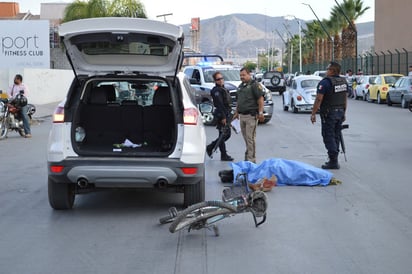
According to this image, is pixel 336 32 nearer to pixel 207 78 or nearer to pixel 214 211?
pixel 207 78

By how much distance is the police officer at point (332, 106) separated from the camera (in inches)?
465

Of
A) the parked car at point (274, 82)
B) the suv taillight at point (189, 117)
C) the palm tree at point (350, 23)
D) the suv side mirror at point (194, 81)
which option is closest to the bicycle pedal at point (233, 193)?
the suv taillight at point (189, 117)

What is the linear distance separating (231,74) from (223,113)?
1175 cm

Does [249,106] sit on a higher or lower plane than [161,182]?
higher

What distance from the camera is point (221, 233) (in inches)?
284

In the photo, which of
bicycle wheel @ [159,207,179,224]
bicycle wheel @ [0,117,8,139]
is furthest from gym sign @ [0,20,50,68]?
bicycle wheel @ [159,207,179,224]

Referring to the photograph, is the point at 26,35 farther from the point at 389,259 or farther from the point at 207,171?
the point at 389,259

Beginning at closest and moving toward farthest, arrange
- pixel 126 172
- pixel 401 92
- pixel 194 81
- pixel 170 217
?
pixel 170 217 → pixel 126 172 → pixel 194 81 → pixel 401 92

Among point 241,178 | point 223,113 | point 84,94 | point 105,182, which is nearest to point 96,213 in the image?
point 105,182

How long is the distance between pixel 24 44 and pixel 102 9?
1409 centimetres

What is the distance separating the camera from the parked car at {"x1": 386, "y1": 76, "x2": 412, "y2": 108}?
2927cm

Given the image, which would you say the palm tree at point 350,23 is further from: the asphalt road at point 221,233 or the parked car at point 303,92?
the asphalt road at point 221,233

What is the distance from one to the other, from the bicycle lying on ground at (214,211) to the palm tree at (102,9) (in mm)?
45969

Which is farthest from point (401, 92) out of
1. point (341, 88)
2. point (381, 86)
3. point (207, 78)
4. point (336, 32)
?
point (336, 32)
